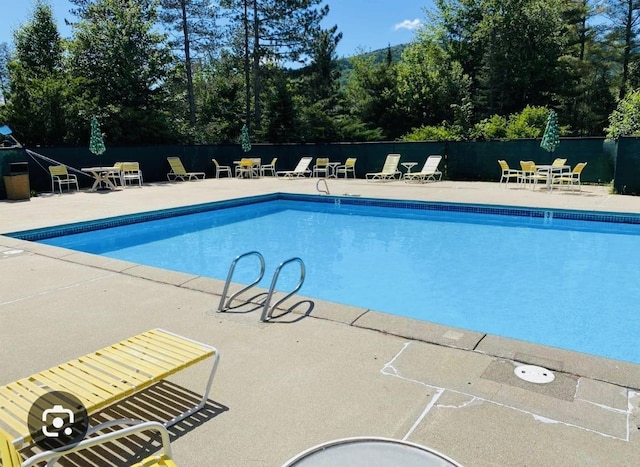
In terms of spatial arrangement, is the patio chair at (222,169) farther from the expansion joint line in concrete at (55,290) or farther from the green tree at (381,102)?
the expansion joint line in concrete at (55,290)

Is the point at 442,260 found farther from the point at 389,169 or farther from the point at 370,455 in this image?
the point at 389,169

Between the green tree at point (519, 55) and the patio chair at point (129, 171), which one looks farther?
the green tree at point (519, 55)

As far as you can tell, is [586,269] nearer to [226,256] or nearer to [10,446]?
[226,256]

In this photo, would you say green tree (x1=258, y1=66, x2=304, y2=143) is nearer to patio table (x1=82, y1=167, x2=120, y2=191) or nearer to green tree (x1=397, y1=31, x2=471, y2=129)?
green tree (x1=397, y1=31, x2=471, y2=129)

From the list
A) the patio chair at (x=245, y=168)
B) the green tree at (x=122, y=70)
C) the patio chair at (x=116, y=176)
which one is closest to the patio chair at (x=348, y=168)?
the patio chair at (x=245, y=168)

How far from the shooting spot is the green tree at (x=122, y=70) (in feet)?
58.3

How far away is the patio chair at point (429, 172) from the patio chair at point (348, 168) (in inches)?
75.8

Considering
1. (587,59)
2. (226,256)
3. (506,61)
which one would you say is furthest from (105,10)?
(587,59)

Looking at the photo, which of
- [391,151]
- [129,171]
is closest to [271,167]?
[391,151]

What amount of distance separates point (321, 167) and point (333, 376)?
14379 mm

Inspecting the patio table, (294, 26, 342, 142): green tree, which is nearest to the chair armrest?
the patio table

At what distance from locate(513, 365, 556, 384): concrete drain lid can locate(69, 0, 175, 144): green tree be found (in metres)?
17.8

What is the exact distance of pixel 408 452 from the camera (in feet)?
4.86

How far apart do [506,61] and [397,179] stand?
13.3 m
